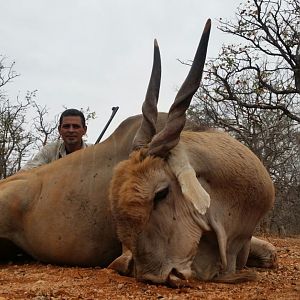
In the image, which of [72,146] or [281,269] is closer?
[281,269]

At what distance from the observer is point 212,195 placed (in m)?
3.14

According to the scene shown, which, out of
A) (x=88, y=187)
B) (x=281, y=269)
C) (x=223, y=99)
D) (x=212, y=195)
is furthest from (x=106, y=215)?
(x=223, y=99)

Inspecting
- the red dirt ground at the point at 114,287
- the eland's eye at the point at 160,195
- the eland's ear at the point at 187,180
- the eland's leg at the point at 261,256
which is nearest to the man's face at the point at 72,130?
the red dirt ground at the point at 114,287

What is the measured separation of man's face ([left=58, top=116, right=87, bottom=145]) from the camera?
5.61 m

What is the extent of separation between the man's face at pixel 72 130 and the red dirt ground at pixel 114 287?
Result: 2.04 m

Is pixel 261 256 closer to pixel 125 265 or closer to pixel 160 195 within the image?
pixel 125 265

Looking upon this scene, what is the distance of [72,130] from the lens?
222 inches

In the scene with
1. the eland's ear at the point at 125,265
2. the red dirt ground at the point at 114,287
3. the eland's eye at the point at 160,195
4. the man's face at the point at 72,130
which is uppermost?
the man's face at the point at 72,130

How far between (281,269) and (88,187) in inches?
59.7

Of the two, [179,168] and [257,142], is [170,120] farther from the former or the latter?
[257,142]

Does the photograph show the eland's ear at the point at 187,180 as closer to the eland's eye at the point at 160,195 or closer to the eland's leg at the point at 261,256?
the eland's eye at the point at 160,195

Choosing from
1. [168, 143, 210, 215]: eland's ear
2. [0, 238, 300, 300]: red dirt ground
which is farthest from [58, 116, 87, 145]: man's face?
[168, 143, 210, 215]: eland's ear

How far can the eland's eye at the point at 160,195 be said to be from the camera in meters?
2.95

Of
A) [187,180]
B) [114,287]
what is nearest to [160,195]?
[187,180]
